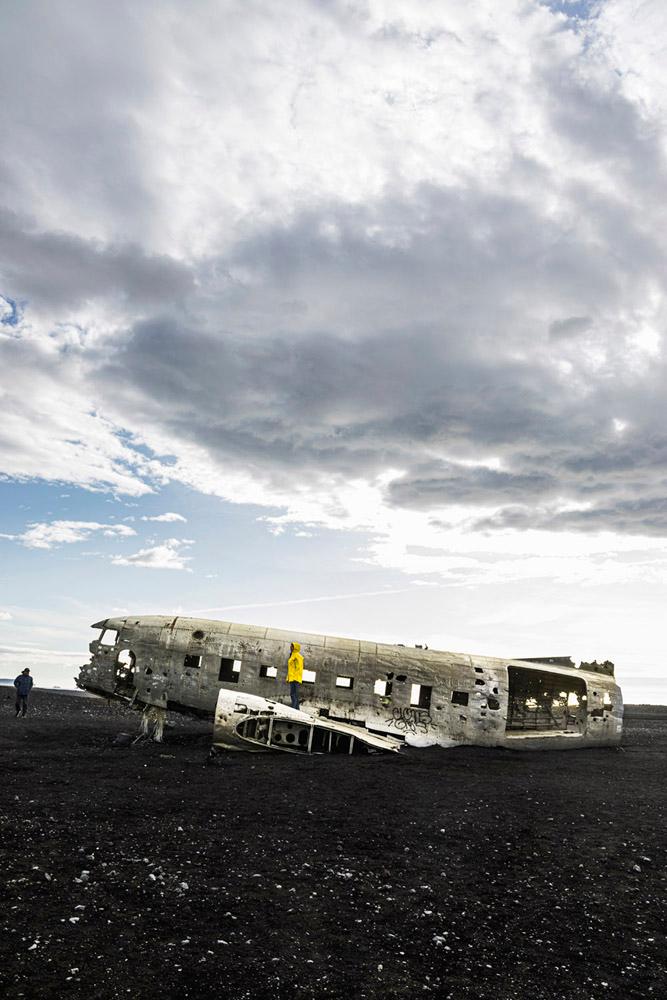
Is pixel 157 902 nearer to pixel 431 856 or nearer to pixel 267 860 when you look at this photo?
pixel 267 860

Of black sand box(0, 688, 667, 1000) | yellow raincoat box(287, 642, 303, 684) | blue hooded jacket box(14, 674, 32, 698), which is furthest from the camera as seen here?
blue hooded jacket box(14, 674, 32, 698)

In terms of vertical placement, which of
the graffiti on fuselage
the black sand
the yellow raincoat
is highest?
the yellow raincoat

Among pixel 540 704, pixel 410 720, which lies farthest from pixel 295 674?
pixel 540 704

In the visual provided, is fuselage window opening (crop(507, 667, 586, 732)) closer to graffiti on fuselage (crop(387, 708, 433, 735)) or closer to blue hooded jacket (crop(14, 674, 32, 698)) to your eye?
graffiti on fuselage (crop(387, 708, 433, 735))

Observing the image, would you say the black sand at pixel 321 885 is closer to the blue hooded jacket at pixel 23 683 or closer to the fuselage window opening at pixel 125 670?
the fuselage window opening at pixel 125 670

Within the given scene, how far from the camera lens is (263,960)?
24.6 ft

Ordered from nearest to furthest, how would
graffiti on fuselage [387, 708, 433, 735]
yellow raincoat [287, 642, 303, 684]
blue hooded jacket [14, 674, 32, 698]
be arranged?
yellow raincoat [287, 642, 303, 684] → graffiti on fuselage [387, 708, 433, 735] → blue hooded jacket [14, 674, 32, 698]

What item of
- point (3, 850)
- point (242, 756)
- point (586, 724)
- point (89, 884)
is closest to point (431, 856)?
point (89, 884)

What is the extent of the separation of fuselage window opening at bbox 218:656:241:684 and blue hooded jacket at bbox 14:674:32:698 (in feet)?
45.5

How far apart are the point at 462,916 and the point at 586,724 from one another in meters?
22.1

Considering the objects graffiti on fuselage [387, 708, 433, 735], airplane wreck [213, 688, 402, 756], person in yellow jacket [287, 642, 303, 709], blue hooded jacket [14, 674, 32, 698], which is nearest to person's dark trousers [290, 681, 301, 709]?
person in yellow jacket [287, 642, 303, 709]

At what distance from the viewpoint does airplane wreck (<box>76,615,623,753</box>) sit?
2400 cm

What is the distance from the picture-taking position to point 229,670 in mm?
24328

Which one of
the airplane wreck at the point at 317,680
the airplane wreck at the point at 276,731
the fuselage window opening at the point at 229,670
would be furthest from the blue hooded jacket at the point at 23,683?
the airplane wreck at the point at 276,731
